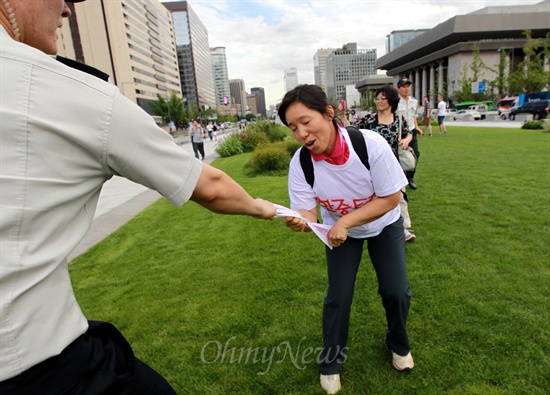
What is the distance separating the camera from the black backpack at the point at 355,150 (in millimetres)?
2330

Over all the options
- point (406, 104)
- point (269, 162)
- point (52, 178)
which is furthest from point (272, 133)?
point (52, 178)

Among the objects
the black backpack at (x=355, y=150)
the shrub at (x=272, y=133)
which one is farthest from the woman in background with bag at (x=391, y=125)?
the shrub at (x=272, y=133)

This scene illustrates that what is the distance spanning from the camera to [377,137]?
2.41 meters

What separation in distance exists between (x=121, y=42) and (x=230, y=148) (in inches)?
3231

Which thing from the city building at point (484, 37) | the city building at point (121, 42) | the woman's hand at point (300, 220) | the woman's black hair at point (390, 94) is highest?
the city building at point (121, 42)

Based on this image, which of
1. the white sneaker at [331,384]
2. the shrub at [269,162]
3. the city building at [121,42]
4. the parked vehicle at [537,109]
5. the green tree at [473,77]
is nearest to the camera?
the white sneaker at [331,384]

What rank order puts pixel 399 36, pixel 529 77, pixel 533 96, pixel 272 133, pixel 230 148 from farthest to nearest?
pixel 399 36 → pixel 529 77 → pixel 533 96 → pixel 272 133 → pixel 230 148

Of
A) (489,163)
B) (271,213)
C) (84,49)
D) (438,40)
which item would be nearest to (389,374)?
(271,213)

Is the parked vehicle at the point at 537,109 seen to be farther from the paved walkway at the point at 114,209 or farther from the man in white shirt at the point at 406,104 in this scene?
the paved walkway at the point at 114,209

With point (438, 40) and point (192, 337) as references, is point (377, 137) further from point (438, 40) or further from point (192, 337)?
point (438, 40)

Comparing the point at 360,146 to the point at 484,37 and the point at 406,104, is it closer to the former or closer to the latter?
the point at 406,104

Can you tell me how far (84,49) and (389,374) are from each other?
96209 mm

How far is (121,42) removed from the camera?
8619 cm

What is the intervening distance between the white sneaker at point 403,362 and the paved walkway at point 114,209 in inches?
191
